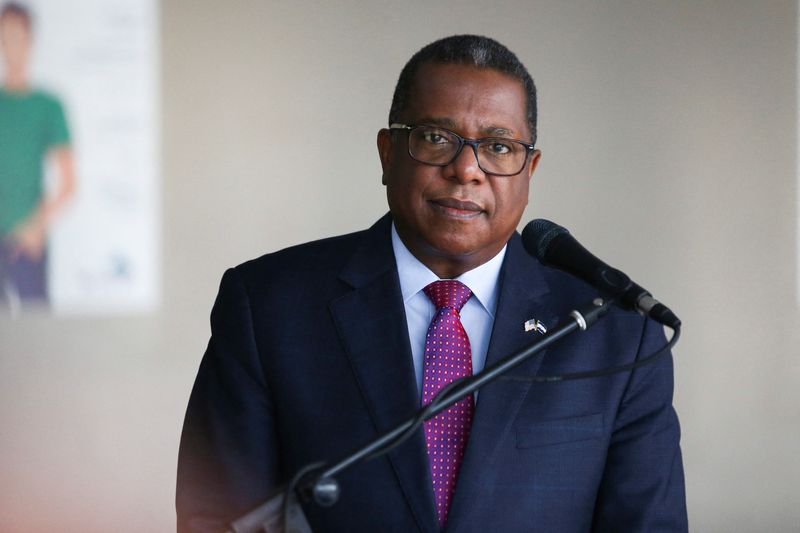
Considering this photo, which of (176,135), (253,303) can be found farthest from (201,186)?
(253,303)

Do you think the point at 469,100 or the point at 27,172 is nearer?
the point at 469,100

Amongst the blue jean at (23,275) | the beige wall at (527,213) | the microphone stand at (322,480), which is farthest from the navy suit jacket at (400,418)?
the blue jean at (23,275)

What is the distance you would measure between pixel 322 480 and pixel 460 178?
2.49 ft

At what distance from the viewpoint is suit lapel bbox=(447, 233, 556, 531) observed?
1.67 metres

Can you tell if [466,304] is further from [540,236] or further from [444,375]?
[540,236]

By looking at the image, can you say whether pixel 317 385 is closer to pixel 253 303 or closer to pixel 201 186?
Result: pixel 253 303

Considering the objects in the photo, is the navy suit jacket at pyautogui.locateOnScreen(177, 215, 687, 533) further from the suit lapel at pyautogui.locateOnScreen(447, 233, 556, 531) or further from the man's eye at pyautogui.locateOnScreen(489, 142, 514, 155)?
the man's eye at pyautogui.locateOnScreen(489, 142, 514, 155)

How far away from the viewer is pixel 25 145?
4.38 meters

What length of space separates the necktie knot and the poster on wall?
8.99ft

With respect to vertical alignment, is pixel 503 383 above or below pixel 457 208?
below

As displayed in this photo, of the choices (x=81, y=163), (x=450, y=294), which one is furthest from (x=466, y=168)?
(x=81, y=163)

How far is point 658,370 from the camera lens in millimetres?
1826

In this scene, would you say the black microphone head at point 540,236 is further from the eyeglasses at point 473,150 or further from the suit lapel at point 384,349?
the suit lapel at point 384,349

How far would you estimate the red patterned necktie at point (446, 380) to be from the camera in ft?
5.60
